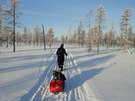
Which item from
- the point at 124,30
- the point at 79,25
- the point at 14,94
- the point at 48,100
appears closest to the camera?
the point at 48,100

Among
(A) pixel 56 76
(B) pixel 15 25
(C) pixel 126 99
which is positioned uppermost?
(B) pixel 15 25

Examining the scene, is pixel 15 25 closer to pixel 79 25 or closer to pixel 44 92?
pixel 44 92

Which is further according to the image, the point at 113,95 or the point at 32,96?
the point at 113,95

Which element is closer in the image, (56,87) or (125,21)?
(56,87)

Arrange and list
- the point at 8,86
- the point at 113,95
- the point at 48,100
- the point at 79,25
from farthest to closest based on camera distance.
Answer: the point at 79,25
the point at 8,86
the point at 113,95
the point at 48,100

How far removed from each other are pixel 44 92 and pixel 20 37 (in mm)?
127399

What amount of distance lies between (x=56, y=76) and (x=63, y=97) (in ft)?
6.14

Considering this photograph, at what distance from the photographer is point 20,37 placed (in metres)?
134

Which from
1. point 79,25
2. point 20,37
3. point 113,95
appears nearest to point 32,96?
point 113,95

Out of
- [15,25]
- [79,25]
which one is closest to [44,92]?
[15,25]

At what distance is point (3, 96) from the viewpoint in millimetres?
9461

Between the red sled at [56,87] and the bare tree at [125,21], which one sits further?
the bare tree at [125,21]

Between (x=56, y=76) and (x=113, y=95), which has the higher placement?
(x=56, y=76)

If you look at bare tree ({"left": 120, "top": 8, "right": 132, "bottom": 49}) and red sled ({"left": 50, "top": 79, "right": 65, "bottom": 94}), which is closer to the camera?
red sled ({"left": 50, "top": 79, "right": 65, "bottom": 94})
